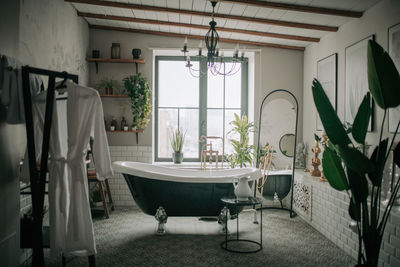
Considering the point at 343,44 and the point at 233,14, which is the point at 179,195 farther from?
the point at 343,44

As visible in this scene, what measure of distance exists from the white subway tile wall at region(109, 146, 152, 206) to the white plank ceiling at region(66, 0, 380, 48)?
1918mm

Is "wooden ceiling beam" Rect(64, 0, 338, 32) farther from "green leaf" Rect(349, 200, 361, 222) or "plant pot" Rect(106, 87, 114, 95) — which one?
"green leaf" Rect(349, 200, 361, 222)

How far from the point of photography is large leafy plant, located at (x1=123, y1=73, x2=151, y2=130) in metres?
5.19

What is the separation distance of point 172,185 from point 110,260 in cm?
105

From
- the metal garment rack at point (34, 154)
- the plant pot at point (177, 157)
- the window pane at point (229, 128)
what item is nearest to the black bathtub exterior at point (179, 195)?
the metal garment rack at point (34, 154)

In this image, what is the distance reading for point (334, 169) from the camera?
94.3 inches

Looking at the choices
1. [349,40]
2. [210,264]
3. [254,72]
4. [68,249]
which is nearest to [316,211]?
[210,264]

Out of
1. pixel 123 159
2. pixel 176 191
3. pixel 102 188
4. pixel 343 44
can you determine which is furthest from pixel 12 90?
pixel 343 44

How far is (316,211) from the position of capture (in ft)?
13.8

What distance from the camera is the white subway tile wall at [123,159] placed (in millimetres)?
5379

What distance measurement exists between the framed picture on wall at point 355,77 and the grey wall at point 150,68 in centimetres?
151

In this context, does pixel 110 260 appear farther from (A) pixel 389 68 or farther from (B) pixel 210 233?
(A) pixel 389 68

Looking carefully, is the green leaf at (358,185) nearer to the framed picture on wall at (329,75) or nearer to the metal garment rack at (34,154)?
the framed picture on wall at (329,75)

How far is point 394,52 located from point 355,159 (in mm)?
1538
